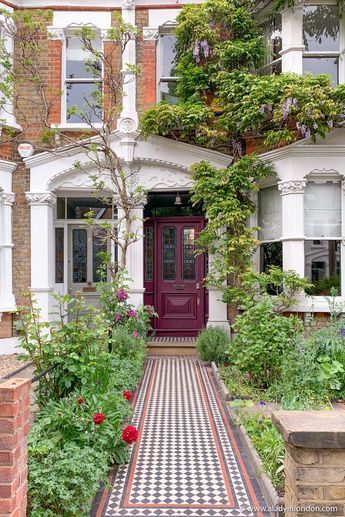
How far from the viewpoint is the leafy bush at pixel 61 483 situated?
9.63ft

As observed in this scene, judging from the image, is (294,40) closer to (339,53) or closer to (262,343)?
(339,53)

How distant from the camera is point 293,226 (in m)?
7.63

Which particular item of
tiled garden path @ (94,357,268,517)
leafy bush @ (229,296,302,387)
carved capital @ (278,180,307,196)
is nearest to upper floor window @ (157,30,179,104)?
carved capital @ (278,180,307,196)

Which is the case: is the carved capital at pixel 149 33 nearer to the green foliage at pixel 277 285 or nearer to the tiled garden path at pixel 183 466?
the green foliage at pixel 277 285

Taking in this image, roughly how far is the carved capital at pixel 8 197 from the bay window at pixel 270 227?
4.92m

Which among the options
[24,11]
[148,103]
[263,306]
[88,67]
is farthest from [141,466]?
[24,11]

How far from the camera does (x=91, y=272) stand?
9.84 m

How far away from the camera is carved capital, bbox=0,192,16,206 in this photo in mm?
8562

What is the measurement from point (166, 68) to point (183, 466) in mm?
7690

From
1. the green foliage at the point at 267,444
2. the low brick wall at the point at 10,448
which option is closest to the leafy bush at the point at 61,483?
the low brick wall at the point at 10,448

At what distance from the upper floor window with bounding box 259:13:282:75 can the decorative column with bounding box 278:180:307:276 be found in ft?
7.78

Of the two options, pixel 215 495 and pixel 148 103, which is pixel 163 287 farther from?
pixel 215 495

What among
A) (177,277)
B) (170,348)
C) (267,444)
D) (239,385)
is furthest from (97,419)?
(177,277)

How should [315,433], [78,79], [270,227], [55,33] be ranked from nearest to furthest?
[315,433], [270,227], [55,33], [78,79]
